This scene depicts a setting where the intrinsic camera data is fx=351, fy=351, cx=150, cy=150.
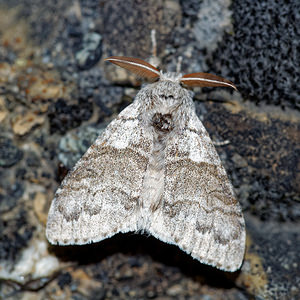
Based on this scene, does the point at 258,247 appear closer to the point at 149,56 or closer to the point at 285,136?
the point at 285,136

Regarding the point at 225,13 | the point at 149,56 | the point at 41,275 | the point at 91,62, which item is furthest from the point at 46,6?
the point at 41,275

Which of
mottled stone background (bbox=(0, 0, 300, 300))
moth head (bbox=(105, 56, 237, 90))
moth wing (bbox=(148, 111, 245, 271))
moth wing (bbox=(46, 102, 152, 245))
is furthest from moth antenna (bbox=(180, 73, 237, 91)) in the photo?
moth wing (bbox=(46, 102, 152, 245))

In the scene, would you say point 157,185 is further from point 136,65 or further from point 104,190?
point 136,65

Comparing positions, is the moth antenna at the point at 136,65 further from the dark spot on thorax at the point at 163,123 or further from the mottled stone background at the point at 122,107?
the dark spot on thorax at the point at 163,123

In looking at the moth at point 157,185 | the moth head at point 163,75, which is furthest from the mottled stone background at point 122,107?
the moth at point 157,185

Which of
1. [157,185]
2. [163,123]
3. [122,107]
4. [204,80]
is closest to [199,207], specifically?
[157,185]
